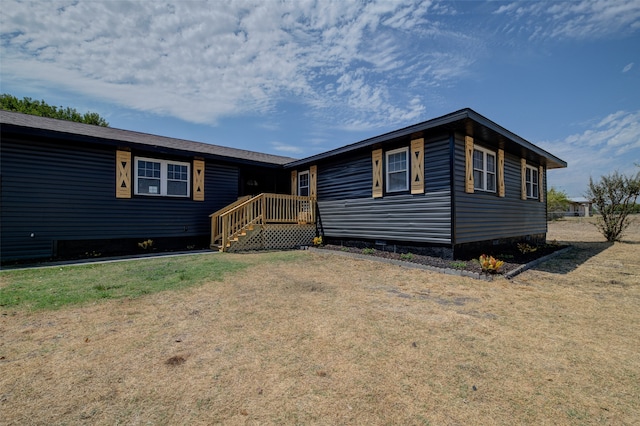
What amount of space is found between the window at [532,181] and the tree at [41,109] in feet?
102

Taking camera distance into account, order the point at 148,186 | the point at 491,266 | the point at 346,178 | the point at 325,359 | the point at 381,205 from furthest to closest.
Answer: the point at 346,178
the point at 148,186
the point at 381,205
the point at 491,266
the point at 325,359

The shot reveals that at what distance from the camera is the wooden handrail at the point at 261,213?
402 inches

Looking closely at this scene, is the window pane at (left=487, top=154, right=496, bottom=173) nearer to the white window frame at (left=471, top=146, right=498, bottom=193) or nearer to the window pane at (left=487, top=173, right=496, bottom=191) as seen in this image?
the white window frame at (left=471, top=146, right=498, bottom=193)

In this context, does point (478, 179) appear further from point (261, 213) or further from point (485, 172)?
point (261, 213)

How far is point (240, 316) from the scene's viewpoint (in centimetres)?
372

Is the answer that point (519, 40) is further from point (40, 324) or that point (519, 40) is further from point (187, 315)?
point (40, 324)

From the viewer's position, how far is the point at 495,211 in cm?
943

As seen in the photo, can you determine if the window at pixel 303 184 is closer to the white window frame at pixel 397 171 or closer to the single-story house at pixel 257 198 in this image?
the single-story house at pixel 257 198

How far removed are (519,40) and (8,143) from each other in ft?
48.7

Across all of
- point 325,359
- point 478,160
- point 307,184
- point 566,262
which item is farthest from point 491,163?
point 325,359

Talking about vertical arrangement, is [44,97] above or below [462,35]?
above

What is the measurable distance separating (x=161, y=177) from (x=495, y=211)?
12109 millimetres

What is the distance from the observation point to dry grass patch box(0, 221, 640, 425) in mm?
1936

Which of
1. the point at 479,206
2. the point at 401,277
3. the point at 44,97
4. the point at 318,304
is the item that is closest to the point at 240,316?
the point at 318,304
